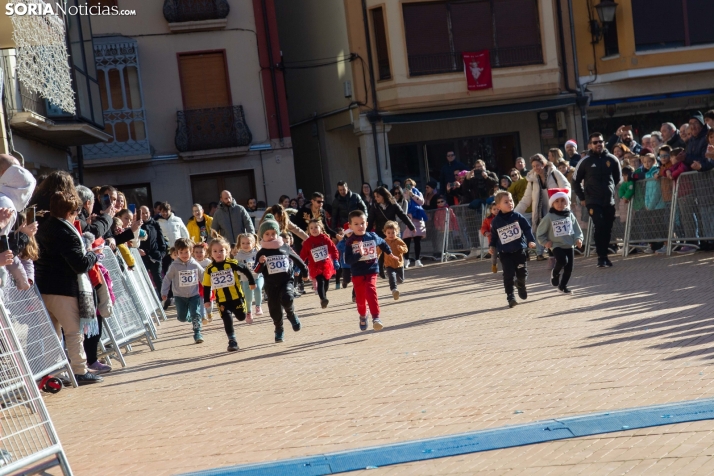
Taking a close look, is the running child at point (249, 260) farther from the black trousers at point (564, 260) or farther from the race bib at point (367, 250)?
the black trousers at point (564, 260)

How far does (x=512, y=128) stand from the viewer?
102ft

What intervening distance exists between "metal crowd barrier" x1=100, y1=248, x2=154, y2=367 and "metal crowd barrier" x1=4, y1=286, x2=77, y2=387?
1.87 meters

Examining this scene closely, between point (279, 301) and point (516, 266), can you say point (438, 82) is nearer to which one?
point (516, 266)

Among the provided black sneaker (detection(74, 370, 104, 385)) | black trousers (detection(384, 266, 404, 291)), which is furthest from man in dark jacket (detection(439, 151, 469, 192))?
black sneaker (detection(74, 370, 104, 385))

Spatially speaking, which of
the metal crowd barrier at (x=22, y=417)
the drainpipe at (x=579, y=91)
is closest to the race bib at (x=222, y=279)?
the metal crowd barrier at (x=22, y=417)

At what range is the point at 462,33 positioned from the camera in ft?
93.9

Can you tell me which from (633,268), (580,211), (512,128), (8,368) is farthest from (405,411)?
(512,128)

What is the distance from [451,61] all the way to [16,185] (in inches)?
833

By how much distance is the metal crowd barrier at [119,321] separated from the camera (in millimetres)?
11141

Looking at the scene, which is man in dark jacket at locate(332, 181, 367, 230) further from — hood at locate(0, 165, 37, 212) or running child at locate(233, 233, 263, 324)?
hood at locate(0, 165, 37, 212)

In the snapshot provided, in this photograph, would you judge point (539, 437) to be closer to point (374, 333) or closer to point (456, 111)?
point (374, 333)

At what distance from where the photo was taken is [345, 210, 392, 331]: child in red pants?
38.8 ft

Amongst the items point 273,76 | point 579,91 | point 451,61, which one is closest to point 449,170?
point 451,61

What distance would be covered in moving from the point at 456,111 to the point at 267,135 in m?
5.25
